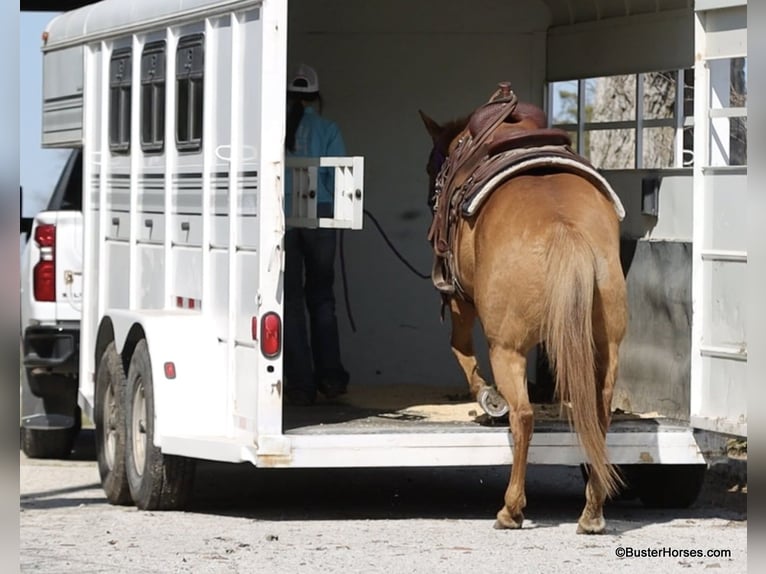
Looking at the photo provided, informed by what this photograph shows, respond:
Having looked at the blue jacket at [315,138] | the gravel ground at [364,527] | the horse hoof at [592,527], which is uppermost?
the blue jacket at [315,138]

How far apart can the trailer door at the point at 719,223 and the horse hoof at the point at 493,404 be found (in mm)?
1051

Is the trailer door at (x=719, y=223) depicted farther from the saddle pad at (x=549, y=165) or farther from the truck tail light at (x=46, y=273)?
the truck tail light at (x=46, y=273)

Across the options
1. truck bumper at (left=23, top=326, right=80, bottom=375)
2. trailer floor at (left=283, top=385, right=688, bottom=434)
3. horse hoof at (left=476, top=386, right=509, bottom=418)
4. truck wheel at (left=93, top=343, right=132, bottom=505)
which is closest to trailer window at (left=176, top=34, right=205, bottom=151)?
truck wheel at (left=93, top=343, right=132, bottom=505)

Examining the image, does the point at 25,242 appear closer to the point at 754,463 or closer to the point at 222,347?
the point at 222,347

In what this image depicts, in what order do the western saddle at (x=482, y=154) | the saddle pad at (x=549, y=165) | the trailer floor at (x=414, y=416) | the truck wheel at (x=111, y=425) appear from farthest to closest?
the truck wheel at (x=111, y=425) < the trailer floor at (x=414, y=416) < the western saddle at (x=482, y=154) < the saddle pad at (x=549, y=165)

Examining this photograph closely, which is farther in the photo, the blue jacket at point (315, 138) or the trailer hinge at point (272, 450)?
the blue jacket at point (315, 138)

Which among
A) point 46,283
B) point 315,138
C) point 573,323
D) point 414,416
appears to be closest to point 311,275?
point 315,138

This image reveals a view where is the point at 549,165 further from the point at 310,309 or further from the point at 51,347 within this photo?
the point at 51,347

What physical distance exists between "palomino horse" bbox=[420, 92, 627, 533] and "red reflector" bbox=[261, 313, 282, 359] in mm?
1069

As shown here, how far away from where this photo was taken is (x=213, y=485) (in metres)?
11.1

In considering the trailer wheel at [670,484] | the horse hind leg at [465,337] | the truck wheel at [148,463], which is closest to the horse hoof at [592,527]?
the trailer wheel at [670,484]

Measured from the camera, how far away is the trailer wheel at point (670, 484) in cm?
963

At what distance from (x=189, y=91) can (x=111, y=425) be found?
231 cm

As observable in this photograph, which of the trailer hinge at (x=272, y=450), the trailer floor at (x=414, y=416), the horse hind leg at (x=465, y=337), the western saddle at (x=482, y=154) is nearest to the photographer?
the trailer hinge at (x=272, y=450)
